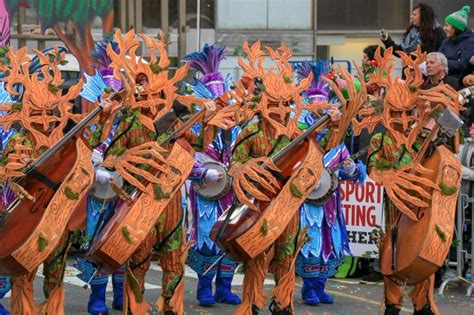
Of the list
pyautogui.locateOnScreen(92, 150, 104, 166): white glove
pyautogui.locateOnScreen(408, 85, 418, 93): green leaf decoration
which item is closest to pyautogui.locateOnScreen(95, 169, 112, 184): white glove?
pyautogui.locateOnScreen(92, 150, 104, 166): white glove

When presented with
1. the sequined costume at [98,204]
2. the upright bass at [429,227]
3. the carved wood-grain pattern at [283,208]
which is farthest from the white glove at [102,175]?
the upright bass at [429,227]

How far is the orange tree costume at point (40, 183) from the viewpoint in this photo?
28.0 feet

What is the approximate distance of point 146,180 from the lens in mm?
8961

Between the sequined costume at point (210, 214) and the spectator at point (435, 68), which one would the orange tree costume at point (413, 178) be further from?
the sequined costume at point (210, 214)

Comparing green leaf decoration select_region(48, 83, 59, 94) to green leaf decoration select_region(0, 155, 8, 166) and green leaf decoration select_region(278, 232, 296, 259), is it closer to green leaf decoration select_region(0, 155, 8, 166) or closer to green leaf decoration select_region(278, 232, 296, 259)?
green leaf decoration select_region(0, 155, 8, 166)

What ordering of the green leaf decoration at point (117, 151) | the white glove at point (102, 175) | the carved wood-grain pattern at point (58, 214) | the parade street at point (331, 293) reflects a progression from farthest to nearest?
the parade street at point (331, 293)
the white glove at point (102, 175)
the green leaf decoration at point (117, 151)
the carved wood-grain pattern at point (58, 214)

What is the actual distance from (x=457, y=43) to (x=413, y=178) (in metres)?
3.66

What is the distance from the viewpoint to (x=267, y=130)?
9.59 metres

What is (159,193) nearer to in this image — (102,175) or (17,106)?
(17,106)

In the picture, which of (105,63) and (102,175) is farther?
(105,63)

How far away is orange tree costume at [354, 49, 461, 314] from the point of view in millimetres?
9008

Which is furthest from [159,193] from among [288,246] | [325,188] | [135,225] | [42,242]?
[325,188]

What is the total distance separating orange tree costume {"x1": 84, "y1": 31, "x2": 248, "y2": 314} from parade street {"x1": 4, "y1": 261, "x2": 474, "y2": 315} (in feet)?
4.79

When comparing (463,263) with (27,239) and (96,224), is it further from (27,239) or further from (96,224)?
(27,239)
